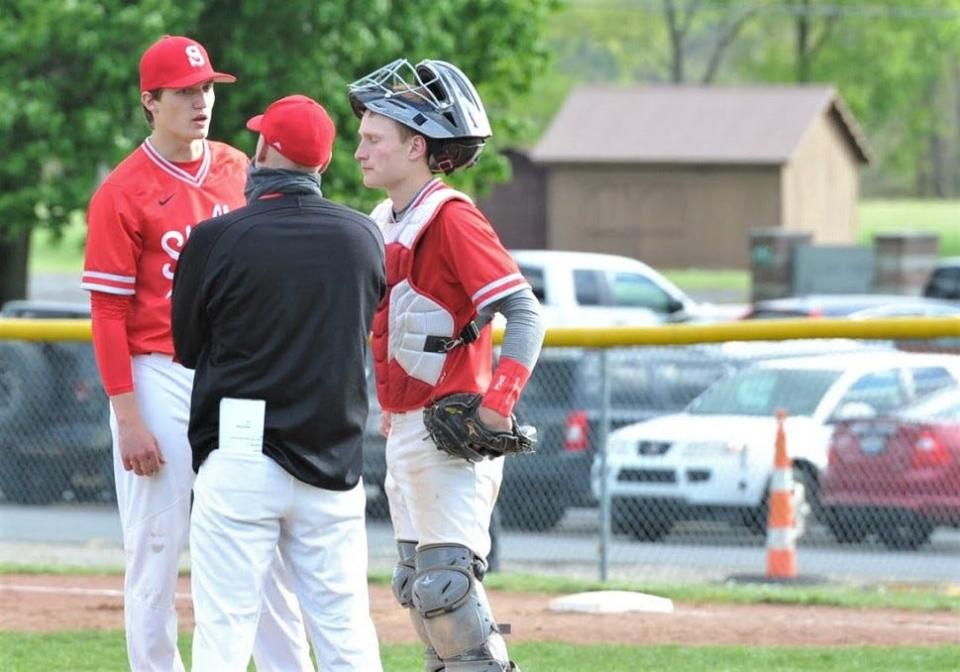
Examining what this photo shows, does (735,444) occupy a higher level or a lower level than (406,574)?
lower

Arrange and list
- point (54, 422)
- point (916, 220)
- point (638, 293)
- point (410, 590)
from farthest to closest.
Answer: point (916, 220) → point (638, 293) → point (54, 422) → point (410, 590)

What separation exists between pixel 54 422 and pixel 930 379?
5872 millimetres

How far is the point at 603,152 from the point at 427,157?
50462mm

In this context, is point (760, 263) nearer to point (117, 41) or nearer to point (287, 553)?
point (117, 41)

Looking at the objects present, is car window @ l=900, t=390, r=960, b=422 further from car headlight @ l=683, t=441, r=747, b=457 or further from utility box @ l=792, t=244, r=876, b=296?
utility box @ l=792, t=244, r=876, b=296

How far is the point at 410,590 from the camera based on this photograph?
5949 millimetres

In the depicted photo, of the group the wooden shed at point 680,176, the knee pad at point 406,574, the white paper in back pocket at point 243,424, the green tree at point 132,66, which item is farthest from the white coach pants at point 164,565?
the wooden shed at point 680,176

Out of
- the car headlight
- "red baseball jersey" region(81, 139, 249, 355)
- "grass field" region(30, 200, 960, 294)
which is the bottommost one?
"grass field" region(30, 200, 960, 294)

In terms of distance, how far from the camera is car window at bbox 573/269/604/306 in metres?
23.0

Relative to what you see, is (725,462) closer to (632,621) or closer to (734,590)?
(734,590)

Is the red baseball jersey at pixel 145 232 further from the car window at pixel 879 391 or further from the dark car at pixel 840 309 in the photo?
the dark car at pixel 840 309

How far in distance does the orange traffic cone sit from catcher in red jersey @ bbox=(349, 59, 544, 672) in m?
5.47

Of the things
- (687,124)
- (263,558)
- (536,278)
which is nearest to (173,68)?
(263,558)

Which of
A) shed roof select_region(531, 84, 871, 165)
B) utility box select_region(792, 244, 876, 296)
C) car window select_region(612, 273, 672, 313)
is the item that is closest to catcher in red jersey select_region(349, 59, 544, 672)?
car window select_region(612, 273, 672, 313)
